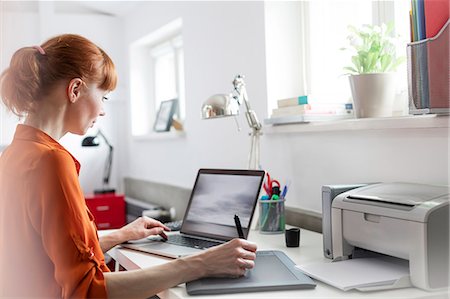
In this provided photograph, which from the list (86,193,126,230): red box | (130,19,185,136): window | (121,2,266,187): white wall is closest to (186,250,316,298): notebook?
(121,2,266,187): white wall

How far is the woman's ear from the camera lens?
1.33 meters

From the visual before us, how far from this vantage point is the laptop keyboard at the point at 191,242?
168 centimetres

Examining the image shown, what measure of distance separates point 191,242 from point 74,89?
2.13 feet

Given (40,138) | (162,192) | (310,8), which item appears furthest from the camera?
(162,192)

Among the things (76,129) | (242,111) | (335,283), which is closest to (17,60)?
(76,129)

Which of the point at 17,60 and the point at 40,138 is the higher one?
the point at 17,60

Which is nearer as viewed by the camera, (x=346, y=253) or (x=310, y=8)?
(x=346, y=253)

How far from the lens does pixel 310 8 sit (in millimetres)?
2320

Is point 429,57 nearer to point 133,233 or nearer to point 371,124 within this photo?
point 371,124

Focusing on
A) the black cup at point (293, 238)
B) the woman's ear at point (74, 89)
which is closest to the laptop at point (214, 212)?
the black cup at point (293, 238)

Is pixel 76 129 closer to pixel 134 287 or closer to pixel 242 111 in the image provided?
pixel 134 287

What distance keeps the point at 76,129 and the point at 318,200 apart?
99cm

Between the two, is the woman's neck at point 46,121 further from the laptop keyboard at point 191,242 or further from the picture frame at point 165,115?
the picture frame at point 165,115

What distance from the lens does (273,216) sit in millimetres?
1928
